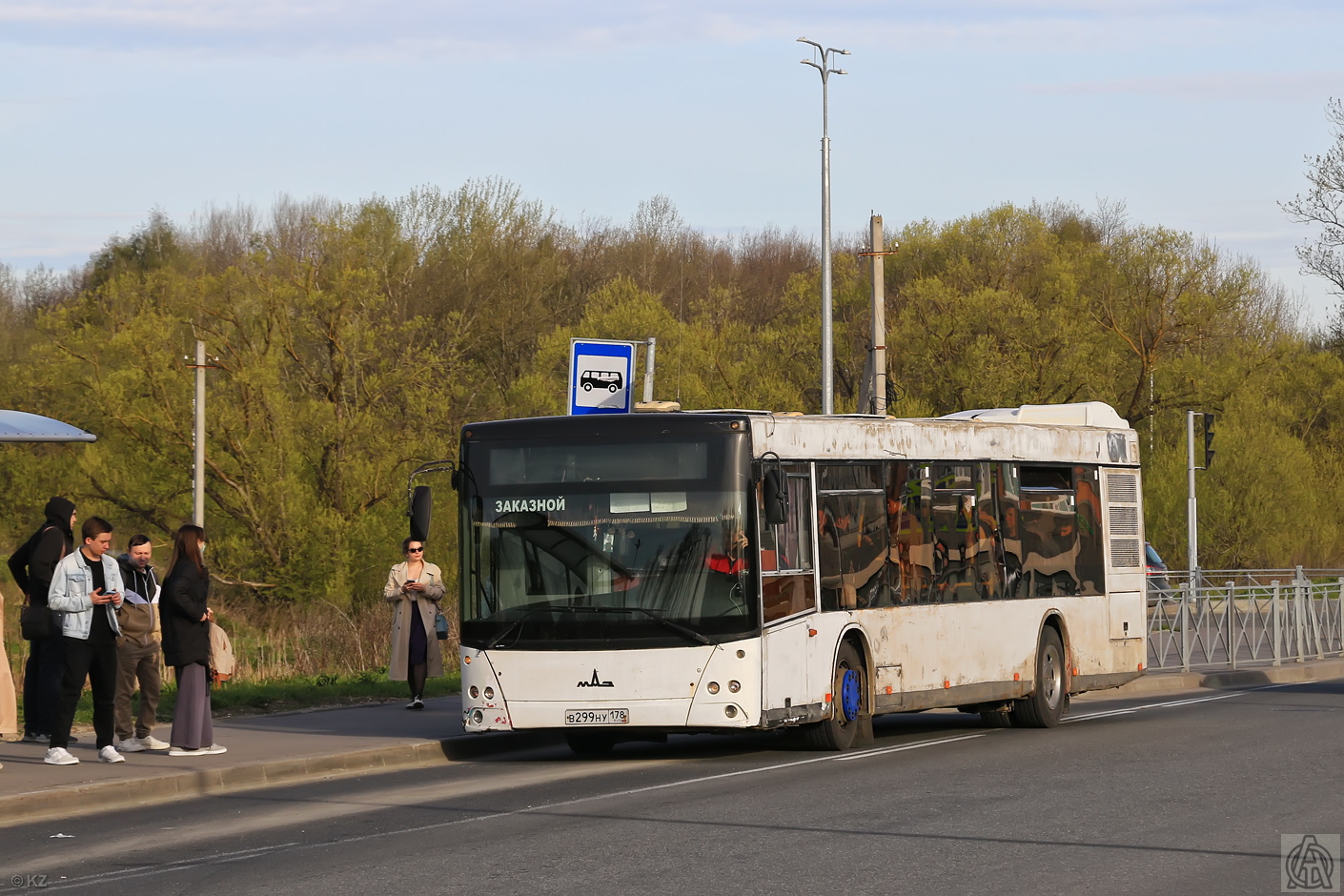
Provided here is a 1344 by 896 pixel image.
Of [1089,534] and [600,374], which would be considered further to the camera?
[600,374]

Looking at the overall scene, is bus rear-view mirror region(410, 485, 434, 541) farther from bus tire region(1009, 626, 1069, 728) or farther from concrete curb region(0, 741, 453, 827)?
bus tire region(1009, 626, 1069, 728)

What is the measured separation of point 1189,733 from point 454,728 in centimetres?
676

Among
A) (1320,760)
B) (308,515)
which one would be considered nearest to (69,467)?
(308,515)

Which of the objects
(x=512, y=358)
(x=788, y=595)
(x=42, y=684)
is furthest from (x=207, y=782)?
(x=512, y=358)

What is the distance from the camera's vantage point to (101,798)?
12.1m

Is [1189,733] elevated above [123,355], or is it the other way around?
[123,355]

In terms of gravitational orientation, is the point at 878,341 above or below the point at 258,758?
above

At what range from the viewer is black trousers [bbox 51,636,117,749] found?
13055mm

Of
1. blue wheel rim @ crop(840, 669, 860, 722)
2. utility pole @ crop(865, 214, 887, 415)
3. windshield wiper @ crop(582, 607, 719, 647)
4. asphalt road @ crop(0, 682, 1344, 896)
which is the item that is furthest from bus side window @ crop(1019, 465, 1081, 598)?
utility pole @ crop(865, 214, 887, 415)

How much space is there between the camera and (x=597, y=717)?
1410 cm

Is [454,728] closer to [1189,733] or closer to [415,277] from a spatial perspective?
[1189,733]

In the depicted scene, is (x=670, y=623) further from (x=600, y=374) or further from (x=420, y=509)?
(x=600, y=374)

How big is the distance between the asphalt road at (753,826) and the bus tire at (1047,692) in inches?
89.7

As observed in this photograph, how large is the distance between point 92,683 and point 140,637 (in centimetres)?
89
